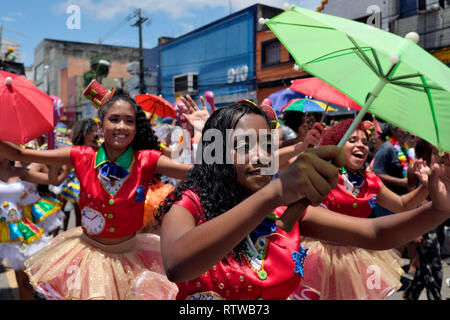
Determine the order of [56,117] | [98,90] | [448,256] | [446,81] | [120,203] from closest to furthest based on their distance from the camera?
[446,81] → [120,203] → [98,90] → [56,117] → [448,256]

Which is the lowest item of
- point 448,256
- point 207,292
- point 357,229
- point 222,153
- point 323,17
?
point 448,256

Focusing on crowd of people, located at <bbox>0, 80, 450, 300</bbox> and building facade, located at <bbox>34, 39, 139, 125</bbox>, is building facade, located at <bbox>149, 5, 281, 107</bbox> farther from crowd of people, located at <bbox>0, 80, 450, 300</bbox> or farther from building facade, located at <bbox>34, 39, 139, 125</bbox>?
building facade, located at <bbox>34, 39, 139, 125</bbox>

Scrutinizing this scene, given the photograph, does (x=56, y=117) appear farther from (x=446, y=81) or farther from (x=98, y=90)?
(x=446, y=81)

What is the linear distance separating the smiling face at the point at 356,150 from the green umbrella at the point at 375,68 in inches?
79.2

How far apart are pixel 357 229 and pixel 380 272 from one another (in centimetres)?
196

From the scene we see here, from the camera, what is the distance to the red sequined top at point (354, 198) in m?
3.50

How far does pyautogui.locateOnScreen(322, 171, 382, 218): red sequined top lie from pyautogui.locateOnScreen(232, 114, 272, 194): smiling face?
1977 millimetres

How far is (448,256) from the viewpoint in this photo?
6.77m

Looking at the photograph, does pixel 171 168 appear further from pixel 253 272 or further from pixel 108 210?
pixel 253 272

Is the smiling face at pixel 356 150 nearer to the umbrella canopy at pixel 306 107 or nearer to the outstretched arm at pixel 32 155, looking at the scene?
the umbrella canopy at pixel 306 107

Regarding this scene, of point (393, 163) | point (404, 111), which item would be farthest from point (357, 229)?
point (393, 163)

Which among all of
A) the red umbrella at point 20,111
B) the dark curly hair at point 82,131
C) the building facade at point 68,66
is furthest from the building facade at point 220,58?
the building facade at point 68,66

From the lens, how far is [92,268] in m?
3.03

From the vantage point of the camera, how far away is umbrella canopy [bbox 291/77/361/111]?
3741mm
